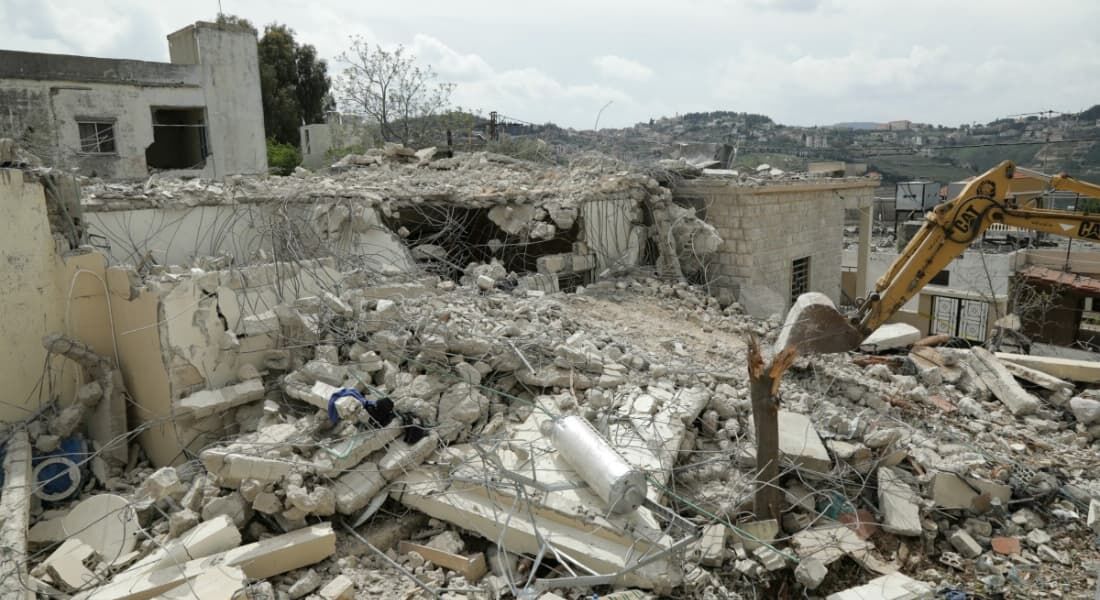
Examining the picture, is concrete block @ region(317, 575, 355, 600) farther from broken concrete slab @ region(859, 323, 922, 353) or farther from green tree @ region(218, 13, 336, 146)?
green tree @ region(218, 13, 336, 146)

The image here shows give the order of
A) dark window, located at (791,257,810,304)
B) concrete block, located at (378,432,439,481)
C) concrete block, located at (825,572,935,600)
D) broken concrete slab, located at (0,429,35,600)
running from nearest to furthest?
broken concrete slab, located at (0,429,35,600) < concrete block, located at (825,572,935,600) < concrete block, located at (378,432,439,481) < dark window, located at (791,257,810,304)

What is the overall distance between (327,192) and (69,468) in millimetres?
4514

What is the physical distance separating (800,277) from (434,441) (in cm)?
975

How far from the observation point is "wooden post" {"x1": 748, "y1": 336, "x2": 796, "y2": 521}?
15.1ft

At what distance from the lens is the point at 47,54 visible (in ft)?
48.5

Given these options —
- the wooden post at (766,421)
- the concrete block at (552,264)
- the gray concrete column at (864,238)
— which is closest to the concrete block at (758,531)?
the wooden post at (766,421)

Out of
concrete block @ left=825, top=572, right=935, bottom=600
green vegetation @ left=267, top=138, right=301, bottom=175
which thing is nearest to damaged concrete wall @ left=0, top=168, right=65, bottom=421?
concrete block @ left=825, top=572, right=935, bottom=600

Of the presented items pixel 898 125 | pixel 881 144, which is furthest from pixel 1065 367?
pixel 898 125

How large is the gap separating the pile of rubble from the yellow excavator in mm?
670

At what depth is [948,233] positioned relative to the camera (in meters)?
6.25

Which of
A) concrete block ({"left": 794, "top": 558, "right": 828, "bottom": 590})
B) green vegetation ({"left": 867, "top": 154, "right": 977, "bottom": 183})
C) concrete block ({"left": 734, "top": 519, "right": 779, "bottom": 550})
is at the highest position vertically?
green vegetation ({"left": 867, "top": 154, "right": 977, "bottom": 183})

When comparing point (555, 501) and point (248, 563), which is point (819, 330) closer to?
point (555, 501)

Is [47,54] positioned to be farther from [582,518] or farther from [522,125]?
[582,518]

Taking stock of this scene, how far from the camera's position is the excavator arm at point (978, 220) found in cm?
613
